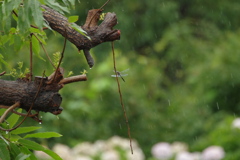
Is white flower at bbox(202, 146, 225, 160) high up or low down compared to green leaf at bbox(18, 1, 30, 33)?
down

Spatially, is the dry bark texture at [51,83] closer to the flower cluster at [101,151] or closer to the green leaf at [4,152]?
the green leaf at [4,152]

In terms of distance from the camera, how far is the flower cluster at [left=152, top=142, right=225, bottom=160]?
5.94m

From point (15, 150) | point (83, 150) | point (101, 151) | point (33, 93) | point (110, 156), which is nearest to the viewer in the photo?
point (33, 93)

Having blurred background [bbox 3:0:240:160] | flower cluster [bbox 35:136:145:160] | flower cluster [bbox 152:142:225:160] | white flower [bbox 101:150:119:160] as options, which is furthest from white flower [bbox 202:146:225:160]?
white flower [bbox 101:150:119:160]

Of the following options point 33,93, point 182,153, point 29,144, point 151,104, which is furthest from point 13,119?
point 151,104

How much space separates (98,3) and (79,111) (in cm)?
470

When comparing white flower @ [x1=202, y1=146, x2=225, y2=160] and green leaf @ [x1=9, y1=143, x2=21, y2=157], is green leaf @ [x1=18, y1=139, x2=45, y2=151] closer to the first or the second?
green leaf @ [x1=9, y1=143, x2=21, y2=157]

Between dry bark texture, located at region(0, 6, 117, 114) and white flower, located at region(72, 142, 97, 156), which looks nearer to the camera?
dry bark texture, located at region(0, 6, 117, 114)

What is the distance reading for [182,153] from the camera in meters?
6.10

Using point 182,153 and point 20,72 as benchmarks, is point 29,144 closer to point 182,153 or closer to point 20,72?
point 20,72

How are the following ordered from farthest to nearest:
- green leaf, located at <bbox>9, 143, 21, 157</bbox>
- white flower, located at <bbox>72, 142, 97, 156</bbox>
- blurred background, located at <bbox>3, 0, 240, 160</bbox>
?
1. blurred background, located at <bbox>3, 0, 240, 160</bbox>
2. white flower, located at <bbox>72, 142, 97, 156</bbox>
3. green leaf, located at <bbox>9, 143, 21, 157</bbox>

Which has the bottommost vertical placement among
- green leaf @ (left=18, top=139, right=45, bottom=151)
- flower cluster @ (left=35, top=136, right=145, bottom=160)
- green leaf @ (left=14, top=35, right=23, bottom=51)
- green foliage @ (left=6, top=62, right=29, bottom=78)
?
green leaf @ (left=18, top=139, right=45, bottom=151)

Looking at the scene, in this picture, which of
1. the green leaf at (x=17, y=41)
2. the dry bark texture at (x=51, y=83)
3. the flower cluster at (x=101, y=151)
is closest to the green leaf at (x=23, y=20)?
the dry bark texture at (x=51, y=83)

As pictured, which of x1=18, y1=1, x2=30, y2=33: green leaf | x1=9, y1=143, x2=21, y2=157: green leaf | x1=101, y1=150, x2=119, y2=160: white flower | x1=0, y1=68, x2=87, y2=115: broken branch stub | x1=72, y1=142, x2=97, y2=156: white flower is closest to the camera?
x1=18, y1=1, x2=30, y2=33: green leaf
